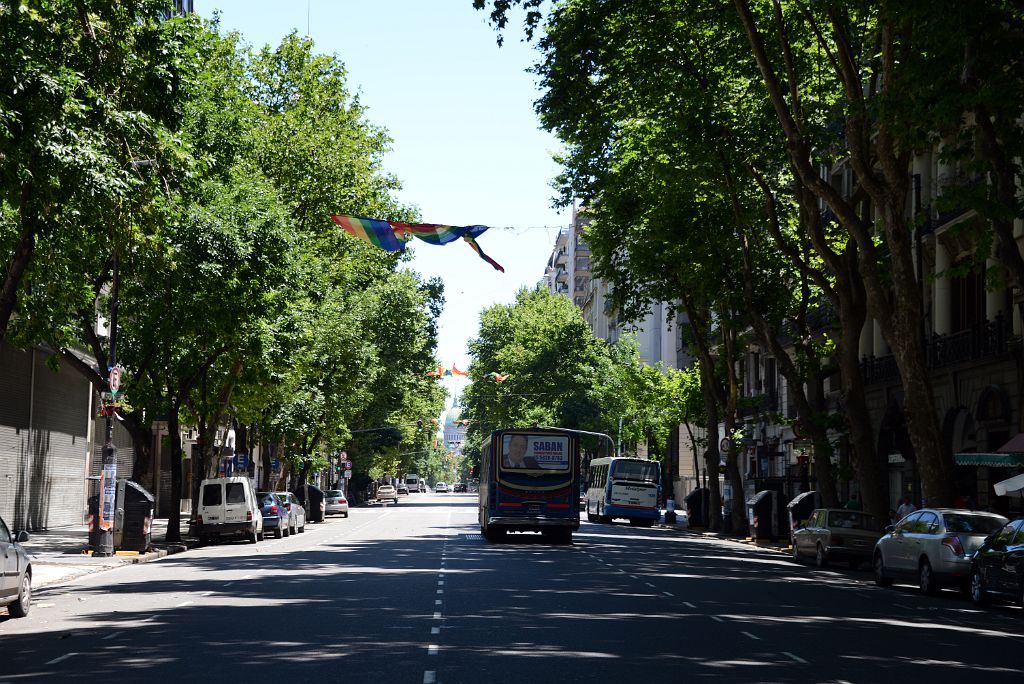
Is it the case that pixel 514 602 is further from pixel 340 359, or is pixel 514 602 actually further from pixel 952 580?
pixel 340 359

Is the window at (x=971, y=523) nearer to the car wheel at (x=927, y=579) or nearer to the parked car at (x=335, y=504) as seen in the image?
the car wheel at (x=927, y=579)

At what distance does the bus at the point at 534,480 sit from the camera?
41469 mm

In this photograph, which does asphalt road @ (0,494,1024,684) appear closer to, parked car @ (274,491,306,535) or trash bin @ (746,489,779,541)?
trash bin @ (746,489,779,541)

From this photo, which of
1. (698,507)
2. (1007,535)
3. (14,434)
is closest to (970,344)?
(1007,535)

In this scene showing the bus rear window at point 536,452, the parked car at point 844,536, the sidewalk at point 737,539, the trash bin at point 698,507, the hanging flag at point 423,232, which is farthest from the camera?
the trash bin at point 698,507

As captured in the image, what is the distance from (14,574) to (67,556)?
1472cm

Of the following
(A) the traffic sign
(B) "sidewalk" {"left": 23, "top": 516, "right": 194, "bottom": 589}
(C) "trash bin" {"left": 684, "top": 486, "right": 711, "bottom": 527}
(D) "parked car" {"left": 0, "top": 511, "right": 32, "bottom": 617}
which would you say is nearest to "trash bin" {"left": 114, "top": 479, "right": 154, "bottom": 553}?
(B) "sidewalk" {"left": 23, "top": 516, "right": 194, "bottom": 589}

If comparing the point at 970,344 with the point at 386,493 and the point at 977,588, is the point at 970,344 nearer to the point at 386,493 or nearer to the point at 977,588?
the point at 977,588

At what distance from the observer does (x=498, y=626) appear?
55.4 feet

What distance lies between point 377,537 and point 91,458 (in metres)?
12.1

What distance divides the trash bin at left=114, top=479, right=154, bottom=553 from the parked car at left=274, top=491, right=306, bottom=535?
15.8m

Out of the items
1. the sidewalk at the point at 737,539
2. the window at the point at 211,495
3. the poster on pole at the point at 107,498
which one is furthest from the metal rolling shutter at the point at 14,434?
the sidewalk at the point at 737,539

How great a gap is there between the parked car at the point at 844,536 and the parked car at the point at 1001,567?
946 centimetres

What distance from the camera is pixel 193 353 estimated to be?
3669 centimetres
